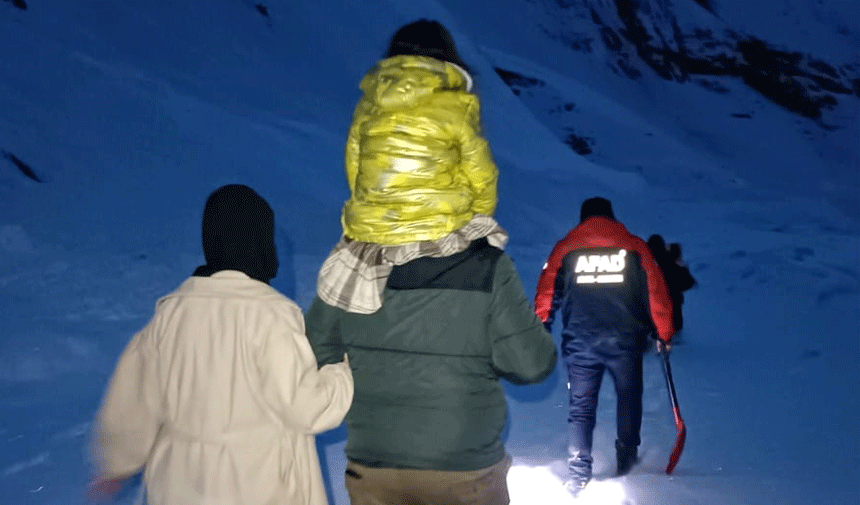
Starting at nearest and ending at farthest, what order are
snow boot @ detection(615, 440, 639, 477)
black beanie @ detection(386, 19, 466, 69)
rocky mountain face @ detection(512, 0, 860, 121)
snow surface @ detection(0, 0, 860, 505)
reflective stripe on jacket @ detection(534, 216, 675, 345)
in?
black beanie @ detection(386, 19, 466, 69), reflective stripe on jacket @ detection(534, 216, 675, 345), snow boot @ detection(615, 440, 639, 477), snow surface @ detection(0, 0, 860, 505), rocky mountain face @ detection(512, 0, 860, 121)

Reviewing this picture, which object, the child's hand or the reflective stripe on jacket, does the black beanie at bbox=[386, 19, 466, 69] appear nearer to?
the child's hand

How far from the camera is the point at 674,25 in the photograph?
21906 mm

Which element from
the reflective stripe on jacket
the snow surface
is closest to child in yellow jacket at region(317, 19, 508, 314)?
the reflective stripe on jacket

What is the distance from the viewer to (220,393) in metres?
1.82

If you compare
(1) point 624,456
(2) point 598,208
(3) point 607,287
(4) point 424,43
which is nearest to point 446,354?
(4) point 424,43

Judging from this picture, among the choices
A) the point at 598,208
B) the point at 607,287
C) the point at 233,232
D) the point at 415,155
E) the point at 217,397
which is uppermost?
the point at 415,155

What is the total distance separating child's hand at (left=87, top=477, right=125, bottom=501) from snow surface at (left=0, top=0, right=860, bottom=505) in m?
2.12

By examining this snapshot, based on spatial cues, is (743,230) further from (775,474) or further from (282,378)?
(282,378)

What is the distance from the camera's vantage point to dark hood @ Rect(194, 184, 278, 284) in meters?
1.89

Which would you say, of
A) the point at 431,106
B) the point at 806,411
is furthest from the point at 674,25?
the point at 431,106

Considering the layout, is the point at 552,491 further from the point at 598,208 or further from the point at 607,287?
the point at 598,208

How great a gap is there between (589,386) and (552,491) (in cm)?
A: 54

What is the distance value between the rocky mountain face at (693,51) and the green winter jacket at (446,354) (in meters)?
20.3

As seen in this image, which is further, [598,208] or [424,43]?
[598,208]
